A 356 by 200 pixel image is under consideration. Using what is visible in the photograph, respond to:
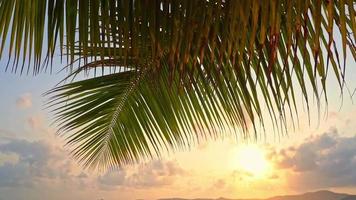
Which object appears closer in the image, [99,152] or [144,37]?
[144,37]

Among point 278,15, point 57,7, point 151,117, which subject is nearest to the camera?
point 278,15

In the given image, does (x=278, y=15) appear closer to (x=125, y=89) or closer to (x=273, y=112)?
(x=273, y=112)

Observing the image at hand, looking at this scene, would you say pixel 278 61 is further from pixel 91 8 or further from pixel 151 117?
pixel 151 117

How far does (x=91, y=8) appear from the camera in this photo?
1.62 meters

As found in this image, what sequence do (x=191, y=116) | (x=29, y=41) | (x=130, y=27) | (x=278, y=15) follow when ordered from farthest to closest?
(x=191, y=116)
(x=29, y=41)
(x=130, y=27)
(x=278, y=15)

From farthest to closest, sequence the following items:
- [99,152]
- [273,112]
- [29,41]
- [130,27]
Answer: [99,152], [273,112], [29,41], [130,27]

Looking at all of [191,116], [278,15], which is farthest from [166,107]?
[278,15]

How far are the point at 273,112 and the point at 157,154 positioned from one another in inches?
68.7

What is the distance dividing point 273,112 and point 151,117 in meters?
1.44

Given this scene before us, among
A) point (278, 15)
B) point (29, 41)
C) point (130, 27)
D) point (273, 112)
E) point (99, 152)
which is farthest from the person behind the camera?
point (99, 152)

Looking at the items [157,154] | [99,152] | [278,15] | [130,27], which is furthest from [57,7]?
[99,152]

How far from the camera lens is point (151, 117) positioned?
3.38 meters

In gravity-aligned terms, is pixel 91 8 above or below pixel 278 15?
above

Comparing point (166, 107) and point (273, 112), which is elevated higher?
point (166, 107)
